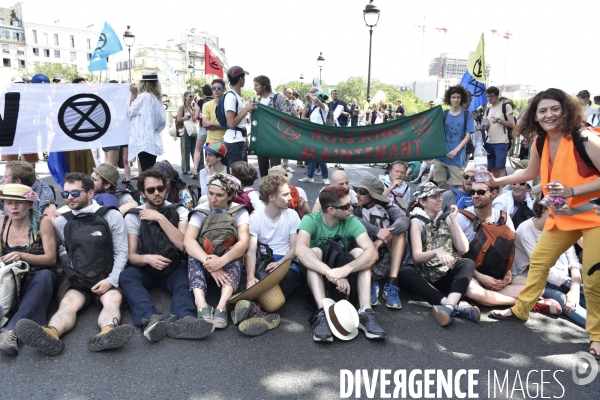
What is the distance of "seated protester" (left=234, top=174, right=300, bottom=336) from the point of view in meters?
4.32

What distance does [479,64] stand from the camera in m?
9.12

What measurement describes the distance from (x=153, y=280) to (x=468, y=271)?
284 centimetres

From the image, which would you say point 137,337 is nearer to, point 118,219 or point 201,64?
point 118,219

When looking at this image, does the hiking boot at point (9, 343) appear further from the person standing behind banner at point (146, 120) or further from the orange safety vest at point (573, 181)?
the person standing behind banner at point (146, 120)

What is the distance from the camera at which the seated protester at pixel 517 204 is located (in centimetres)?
529

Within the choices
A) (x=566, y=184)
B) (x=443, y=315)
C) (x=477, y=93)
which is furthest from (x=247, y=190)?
(x=477, y=93)

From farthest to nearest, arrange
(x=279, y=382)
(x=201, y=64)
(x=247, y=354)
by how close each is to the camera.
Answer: (x=201, y=64) < (x=247, y=354) < (x=279, y=382)

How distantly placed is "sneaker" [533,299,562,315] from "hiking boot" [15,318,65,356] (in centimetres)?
394

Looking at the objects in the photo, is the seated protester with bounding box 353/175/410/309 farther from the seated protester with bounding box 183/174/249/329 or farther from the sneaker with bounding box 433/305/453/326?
the seated protester with bounding box 183/174/249/329

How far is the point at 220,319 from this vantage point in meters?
3.81

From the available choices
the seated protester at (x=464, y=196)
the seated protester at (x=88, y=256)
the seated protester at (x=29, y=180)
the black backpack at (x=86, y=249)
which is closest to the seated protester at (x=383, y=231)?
the seated protester at (x=464, y=196)

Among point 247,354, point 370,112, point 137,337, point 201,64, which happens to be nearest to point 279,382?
point 247,354

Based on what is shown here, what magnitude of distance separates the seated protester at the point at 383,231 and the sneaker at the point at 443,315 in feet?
1.31

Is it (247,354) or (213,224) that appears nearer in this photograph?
(247,354)
